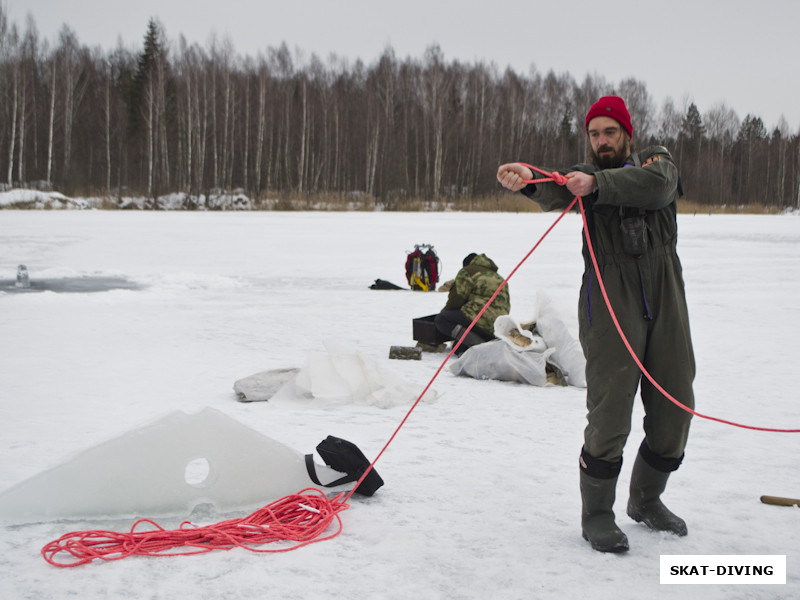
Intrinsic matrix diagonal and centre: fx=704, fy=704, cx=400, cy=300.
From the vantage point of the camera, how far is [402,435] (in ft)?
12.6

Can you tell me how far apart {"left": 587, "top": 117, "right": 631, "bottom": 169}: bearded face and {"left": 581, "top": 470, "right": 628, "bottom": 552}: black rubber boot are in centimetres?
111

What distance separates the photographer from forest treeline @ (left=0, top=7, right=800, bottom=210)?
4116 cm

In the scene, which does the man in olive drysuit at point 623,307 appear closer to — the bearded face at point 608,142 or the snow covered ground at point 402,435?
the bearded face at point 608,142

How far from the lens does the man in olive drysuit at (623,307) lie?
2316 mm

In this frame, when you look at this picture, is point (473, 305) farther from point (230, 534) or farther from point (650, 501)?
point (230, 534)

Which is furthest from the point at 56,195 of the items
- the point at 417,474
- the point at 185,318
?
the point at 417,474

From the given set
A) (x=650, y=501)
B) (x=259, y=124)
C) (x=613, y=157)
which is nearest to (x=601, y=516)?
(x=650, y=501)

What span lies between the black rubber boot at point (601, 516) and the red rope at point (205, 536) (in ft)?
2.92

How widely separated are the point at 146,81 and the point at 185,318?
146 feet

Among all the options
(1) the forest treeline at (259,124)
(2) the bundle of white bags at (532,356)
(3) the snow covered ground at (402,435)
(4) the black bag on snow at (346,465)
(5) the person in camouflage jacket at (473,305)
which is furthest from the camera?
(1) the forest treeline at (259,124)

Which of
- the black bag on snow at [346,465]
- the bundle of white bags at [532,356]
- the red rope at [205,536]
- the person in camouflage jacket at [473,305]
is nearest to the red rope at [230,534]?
the red rope at [205,536]

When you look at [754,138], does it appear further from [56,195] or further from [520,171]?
[520,171]

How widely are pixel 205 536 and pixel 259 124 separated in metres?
42.4

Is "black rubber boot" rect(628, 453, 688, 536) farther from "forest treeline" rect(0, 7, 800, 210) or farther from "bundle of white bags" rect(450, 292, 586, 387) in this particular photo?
"forest treeline" rect(0, 7, 800, 210)
